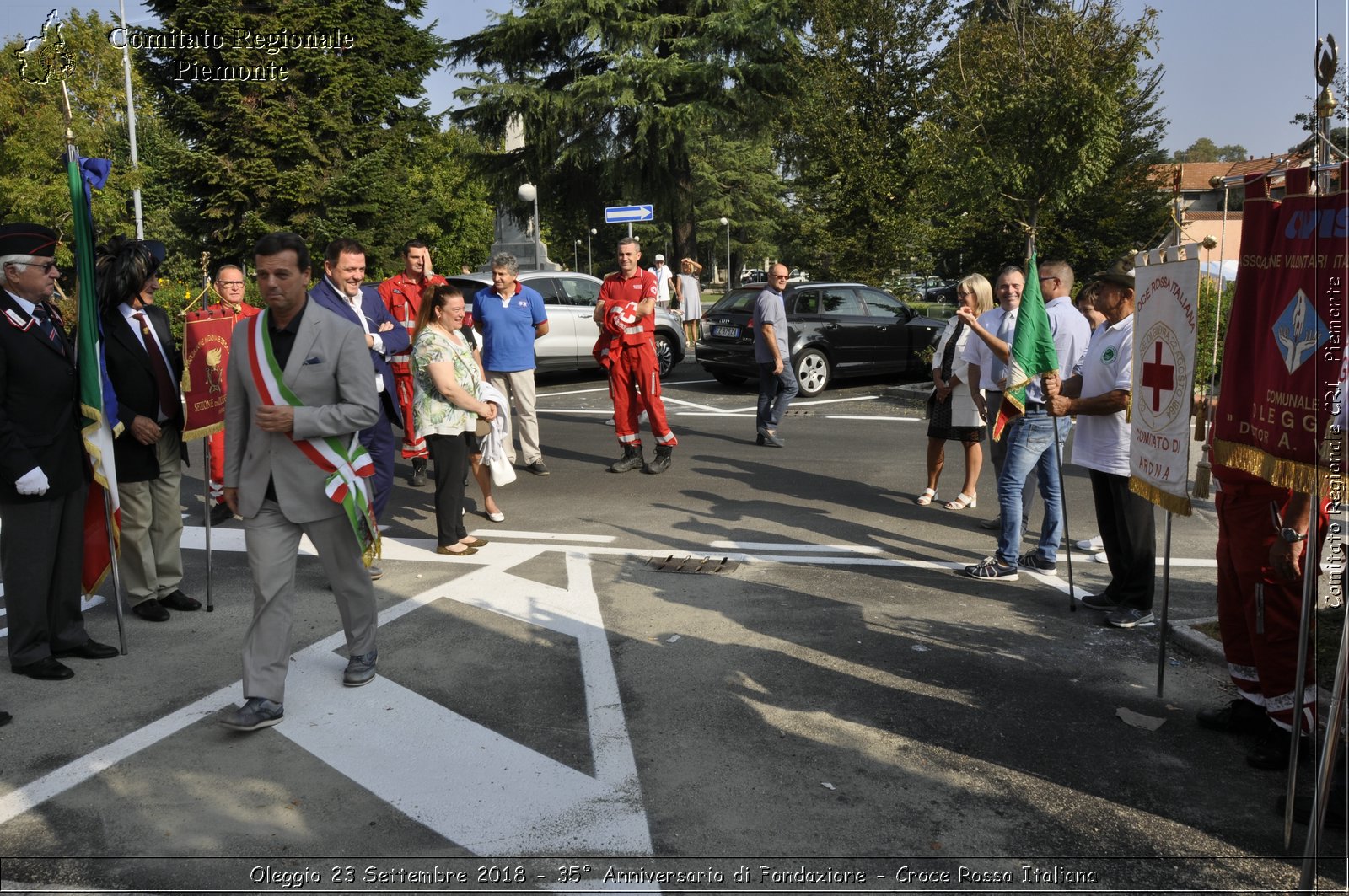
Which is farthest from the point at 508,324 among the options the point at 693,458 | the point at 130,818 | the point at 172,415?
the point at 130,818

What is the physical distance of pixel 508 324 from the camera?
10.1 metres

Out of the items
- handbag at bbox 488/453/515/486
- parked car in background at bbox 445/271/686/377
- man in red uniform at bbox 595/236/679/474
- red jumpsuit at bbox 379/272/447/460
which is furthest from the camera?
parked car in background at bbox 445/271/686/377

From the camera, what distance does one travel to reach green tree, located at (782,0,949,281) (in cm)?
2294

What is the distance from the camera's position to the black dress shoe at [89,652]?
5.45 m

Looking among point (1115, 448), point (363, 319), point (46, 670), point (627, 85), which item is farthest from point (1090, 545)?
point (627, 85)

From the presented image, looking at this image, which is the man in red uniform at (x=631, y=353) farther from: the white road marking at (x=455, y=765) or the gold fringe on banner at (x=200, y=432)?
the white road marking at (x=455, y=765)

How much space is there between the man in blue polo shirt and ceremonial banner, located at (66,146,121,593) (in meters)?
4.58

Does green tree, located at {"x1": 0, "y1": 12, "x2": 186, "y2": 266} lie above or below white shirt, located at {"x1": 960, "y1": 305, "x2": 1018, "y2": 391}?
above

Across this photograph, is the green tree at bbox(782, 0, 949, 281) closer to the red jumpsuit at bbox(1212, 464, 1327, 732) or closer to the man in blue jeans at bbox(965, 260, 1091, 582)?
the man in blue jeans at bbox(965, 260, 1091, 582)

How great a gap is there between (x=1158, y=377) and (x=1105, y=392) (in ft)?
3.61

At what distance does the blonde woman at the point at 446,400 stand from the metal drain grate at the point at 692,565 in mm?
1386

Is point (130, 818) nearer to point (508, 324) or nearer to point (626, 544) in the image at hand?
point (626, 544)

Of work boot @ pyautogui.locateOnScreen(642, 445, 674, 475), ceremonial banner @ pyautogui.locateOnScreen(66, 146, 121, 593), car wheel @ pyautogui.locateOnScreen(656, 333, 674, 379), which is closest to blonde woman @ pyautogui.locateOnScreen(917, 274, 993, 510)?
work boot @ pyautogui.locateOnScreen(642, 445, 674, 475)

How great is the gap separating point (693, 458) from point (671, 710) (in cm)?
657
